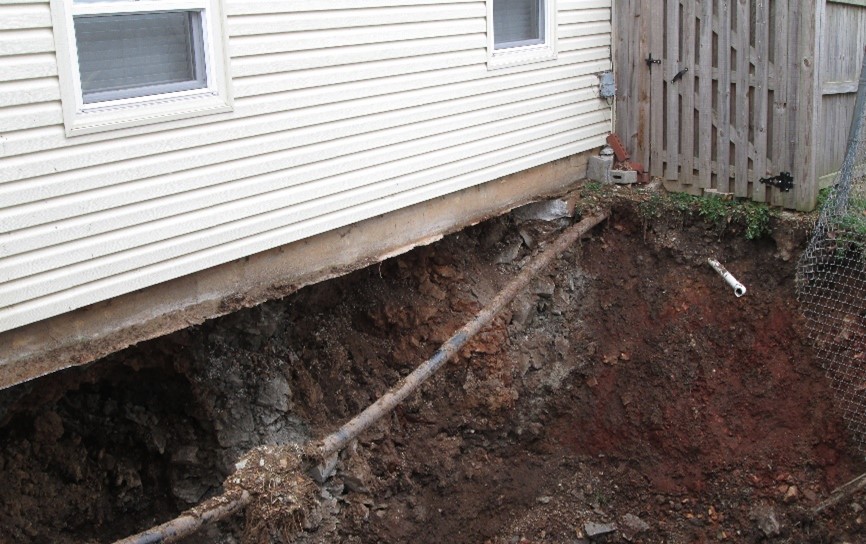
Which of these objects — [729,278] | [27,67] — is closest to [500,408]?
[729,278]

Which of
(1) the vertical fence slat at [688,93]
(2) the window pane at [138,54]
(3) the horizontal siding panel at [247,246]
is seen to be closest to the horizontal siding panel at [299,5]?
(2) the window pane at [138,54]

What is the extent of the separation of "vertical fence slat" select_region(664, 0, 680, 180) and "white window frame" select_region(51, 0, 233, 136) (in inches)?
188

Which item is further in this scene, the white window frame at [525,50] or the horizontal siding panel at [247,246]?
the white window frame at [525,50]

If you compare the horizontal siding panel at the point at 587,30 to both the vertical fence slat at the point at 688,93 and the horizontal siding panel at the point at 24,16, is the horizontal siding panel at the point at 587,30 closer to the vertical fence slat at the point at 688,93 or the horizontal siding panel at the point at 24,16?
the vertical fence slat at the point at 688,93

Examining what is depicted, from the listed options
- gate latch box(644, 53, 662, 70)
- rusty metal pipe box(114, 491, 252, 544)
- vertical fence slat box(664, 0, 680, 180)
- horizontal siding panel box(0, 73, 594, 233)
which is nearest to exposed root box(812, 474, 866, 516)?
vertical fence slat box(664, 0, 680, 180)

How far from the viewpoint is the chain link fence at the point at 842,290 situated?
745cm

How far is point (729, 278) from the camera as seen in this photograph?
8141 mm

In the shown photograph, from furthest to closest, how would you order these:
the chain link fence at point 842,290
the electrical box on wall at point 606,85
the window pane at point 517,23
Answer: the electrical box on wall at point 606,85, the window pane at point 517,23, the chain link fence at point 842,290

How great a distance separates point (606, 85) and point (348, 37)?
3.62 meters

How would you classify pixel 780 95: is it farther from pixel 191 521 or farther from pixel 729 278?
pixel 191 521

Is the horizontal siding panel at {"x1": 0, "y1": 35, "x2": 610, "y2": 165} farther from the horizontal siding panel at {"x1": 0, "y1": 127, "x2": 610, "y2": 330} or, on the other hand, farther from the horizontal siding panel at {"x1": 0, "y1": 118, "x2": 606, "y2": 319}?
the horizontal siding panel at {"x1": 0, "y1": 127, "x2": 610, "y2": 330}

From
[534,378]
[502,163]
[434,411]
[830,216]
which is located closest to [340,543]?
[434,411]

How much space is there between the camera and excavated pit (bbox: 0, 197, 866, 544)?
7.04 metres

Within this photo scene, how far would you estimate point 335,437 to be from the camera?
5910 mm
